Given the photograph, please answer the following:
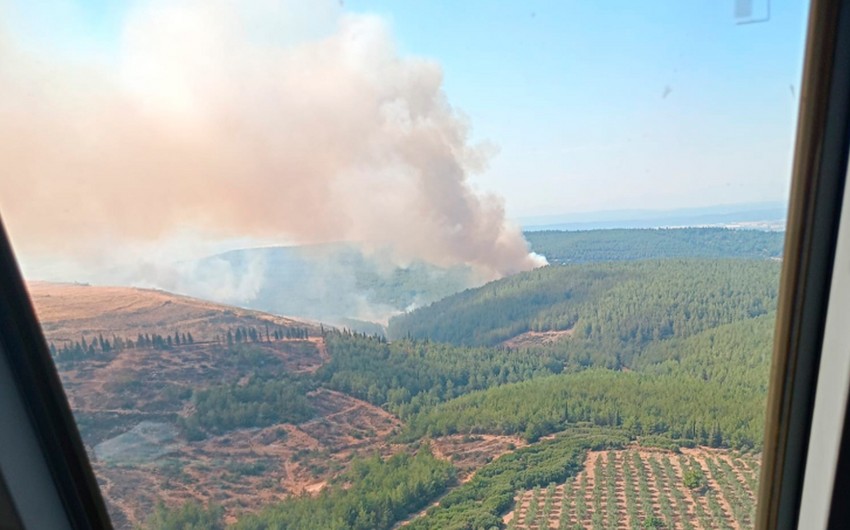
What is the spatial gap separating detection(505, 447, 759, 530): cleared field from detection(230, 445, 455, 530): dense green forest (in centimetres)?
19

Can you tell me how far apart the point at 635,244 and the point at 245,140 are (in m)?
0.79

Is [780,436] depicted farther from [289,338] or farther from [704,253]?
[289,338]

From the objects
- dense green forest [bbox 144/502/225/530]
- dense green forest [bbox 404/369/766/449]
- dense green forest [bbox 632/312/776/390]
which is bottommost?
dense green forest [bbox 144/502/225/530]

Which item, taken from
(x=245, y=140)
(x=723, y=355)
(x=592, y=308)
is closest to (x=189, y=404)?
(x=245, y=140)

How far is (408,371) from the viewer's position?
1101 mm

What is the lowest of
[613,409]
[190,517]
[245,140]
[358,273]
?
[190,517]

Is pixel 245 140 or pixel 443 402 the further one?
pixel 443 402

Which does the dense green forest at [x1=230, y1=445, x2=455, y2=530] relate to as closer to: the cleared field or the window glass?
the window glass

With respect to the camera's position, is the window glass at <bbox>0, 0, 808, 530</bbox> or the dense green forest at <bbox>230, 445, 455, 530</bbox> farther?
the dense green forest at <bbox>230, 445, 455, 530</bbox>

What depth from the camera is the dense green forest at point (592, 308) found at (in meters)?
1.04

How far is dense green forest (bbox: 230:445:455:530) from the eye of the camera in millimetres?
1117

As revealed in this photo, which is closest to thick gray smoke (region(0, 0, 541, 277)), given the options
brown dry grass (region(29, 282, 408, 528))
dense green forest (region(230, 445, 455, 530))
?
brown dry grass (region(29, 282, 408, 528))

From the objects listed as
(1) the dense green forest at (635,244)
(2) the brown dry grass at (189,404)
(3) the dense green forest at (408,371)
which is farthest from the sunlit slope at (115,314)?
(1) the dense green forest at (635,244)

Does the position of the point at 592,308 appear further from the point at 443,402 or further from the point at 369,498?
the point at 369,498
